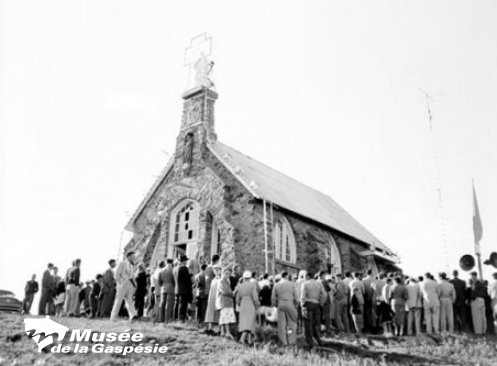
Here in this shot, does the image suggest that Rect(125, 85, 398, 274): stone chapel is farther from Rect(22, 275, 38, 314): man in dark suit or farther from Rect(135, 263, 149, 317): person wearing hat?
Rect(22, 275, 38, 314): man in dark suit

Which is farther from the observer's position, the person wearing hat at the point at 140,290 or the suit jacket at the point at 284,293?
the person wearing hat at the point at 140,290

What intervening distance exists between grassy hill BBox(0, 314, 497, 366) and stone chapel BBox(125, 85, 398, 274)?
7172 mm

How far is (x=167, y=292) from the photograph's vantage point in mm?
16797

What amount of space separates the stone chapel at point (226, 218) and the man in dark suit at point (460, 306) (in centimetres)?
722

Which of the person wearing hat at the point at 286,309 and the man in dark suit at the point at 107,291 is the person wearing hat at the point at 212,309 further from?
the man in dark suit at the point at 107,291

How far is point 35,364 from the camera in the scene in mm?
12438

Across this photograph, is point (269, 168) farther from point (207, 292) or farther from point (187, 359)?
point (187, 359)

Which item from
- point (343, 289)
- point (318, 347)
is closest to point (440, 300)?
point (343, 289)

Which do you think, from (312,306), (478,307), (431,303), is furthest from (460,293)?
(312,306)

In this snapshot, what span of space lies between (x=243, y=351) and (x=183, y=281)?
12.9 ft

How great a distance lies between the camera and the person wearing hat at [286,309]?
588 inches

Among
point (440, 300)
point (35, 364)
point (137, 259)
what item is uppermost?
point (137, 259)

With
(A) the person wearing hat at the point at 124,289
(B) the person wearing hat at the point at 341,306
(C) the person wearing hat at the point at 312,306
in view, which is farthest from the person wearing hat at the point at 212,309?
(B) the person wearing hat at the point at 341,306

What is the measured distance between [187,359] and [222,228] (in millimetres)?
10611
